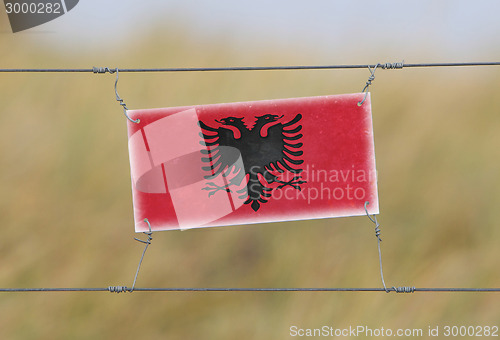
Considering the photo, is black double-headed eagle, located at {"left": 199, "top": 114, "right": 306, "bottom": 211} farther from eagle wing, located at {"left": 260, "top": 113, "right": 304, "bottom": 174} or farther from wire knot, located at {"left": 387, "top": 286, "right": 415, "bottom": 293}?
wire knot, located at {"left": 387, "top": 286, "right": 415, "bottom": 293}

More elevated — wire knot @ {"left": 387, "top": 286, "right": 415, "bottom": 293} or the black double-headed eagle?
the black double-headed eagle

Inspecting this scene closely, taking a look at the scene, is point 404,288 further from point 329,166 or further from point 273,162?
point 273,162

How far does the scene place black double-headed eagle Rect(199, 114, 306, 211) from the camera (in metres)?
2.52

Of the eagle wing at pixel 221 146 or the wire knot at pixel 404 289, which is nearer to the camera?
the wire knot at pixel 404 289

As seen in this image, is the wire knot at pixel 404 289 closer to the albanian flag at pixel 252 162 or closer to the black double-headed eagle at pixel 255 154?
the albanian flag at pixel 252 162

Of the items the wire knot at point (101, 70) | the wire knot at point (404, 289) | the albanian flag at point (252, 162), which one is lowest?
the wire knot at point (404, 289)

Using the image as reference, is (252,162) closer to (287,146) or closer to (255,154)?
(255,154)

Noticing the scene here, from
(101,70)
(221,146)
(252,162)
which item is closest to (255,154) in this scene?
(252,162)

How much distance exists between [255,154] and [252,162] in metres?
0.03

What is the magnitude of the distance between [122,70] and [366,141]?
3.31 feet

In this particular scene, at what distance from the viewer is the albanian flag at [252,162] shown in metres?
2.50

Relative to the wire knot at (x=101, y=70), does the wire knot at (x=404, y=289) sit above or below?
below

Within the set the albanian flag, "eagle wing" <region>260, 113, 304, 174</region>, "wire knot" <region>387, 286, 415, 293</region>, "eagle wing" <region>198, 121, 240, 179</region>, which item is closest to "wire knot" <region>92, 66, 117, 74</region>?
the albanian flag

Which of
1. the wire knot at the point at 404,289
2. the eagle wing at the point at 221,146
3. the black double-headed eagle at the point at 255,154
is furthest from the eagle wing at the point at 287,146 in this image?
the wire knot at the point at 404,289
